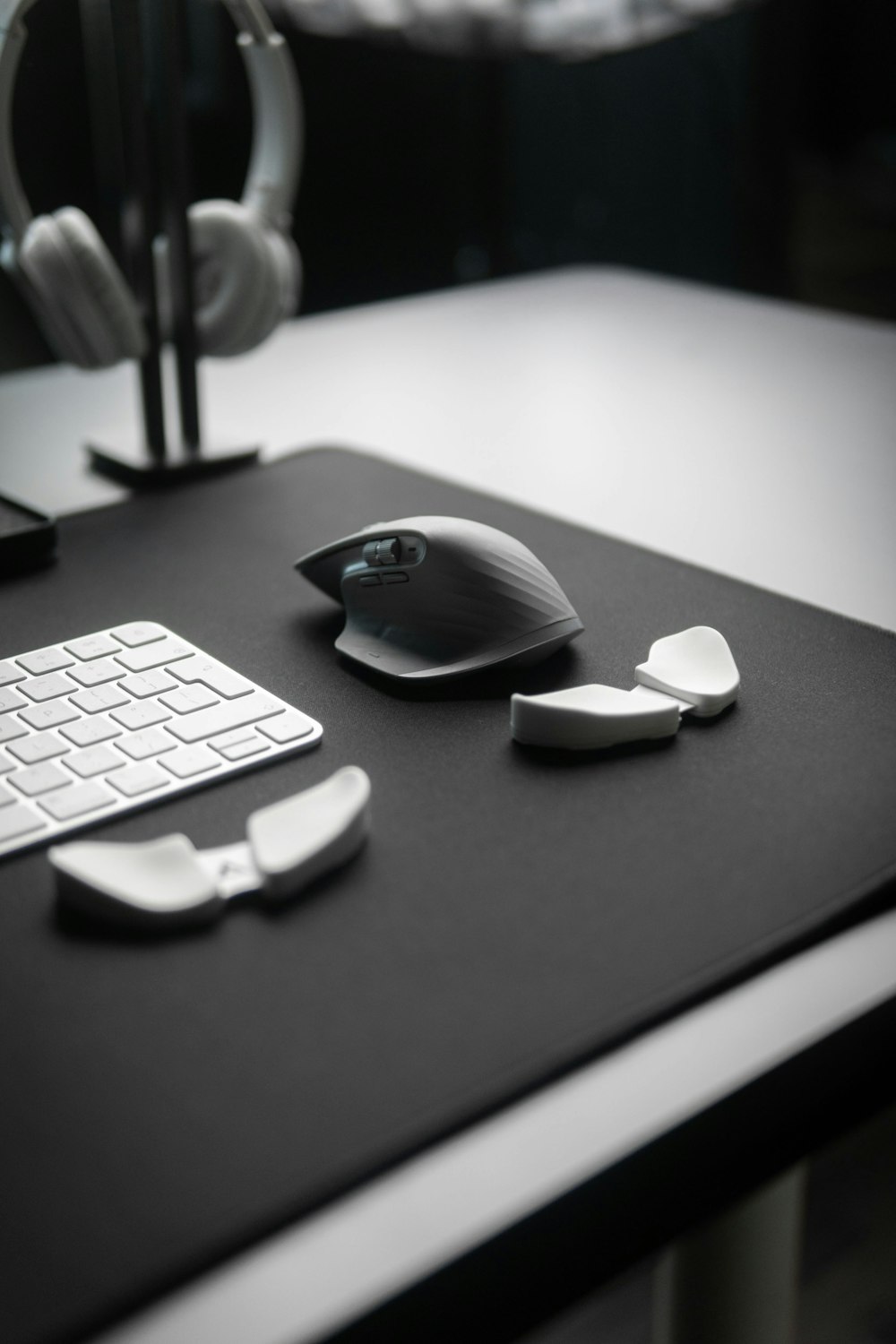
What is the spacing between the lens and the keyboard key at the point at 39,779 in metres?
0.47

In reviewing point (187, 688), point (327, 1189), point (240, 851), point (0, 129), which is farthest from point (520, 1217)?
point (0, 129)

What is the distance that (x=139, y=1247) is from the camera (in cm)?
30

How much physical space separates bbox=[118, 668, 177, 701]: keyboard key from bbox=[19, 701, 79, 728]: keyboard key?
0.09ft

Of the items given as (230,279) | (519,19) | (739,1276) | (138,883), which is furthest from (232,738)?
(519,19)

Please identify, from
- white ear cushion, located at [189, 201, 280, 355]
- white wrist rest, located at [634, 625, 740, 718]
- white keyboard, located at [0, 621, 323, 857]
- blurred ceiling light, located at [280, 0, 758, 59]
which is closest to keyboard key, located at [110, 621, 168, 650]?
white keyboard, located at [0, 621, 323, 857]

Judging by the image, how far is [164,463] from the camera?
852mm

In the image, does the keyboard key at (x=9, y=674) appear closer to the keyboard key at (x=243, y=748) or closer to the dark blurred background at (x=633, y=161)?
the keyboard key at (x=243, y=748)

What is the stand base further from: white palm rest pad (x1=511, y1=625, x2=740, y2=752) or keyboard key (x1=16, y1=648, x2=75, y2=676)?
white palm rest pad (x1=511, y1=625, x2=740, y2=752)

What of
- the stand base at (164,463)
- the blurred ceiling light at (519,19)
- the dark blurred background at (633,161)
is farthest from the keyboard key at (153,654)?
the dark blurred background at (633,161)

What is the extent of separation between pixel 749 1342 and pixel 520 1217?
37 cm

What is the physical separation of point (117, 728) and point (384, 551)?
143mm

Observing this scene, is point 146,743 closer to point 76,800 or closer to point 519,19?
point 76,800

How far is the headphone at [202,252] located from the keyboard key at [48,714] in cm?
34

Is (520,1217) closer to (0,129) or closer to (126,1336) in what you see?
(126,1336)
